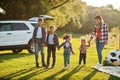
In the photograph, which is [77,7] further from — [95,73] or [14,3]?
[95,73]

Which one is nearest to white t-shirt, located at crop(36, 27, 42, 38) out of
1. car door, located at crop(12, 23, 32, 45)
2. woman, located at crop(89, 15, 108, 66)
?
woman, located at crop(89, 15, 108, 66)

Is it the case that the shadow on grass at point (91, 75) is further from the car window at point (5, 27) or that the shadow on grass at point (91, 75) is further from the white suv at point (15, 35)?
the car window at point (5, 27)

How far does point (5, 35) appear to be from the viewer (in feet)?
66.2

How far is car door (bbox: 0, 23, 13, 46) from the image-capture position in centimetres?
2008

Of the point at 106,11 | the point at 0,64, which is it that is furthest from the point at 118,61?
the point at 106,11

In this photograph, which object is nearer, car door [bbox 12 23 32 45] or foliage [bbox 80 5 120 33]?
car door [bbox 12 23 32 45]

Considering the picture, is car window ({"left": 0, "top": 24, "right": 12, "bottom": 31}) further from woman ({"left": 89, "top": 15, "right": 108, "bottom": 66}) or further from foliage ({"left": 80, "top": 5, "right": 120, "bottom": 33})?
foliage ({"left": 80, "top": 5, "right": 120, "bottom": 33})

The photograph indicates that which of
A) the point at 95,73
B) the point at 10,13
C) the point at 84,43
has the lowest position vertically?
the point at 95,73

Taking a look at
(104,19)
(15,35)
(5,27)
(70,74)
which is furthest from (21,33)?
(104,19)

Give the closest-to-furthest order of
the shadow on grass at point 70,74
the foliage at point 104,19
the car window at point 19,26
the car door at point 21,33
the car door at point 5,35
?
the shadow on grass at point 70,74 < the car door at point 5,35 < the car door at point 21,33 < the car window at point 19,26 < the foliage at point 104,19

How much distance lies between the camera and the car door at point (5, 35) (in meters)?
20.1

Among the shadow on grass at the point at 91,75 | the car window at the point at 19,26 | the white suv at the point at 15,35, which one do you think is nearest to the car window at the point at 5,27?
the white suv at the point at 15,35

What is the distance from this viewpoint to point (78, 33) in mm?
76875

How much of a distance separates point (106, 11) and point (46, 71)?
7114 cm
